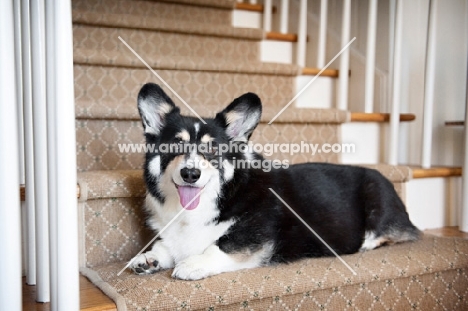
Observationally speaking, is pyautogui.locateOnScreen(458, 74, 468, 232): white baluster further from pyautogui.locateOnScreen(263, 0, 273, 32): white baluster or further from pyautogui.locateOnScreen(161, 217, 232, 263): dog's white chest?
pyautogui.locateOnScreen(263, 0, 273, 32): white baluster

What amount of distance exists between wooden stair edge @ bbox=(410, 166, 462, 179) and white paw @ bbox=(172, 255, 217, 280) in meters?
1.35

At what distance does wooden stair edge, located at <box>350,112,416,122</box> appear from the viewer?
8.32ft

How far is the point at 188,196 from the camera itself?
5.25 feet

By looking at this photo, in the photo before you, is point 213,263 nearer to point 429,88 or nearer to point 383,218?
point 383,218

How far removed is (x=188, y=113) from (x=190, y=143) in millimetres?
547

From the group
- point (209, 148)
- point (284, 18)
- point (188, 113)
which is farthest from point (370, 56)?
point (209, 148)

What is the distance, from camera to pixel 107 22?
2637 mm

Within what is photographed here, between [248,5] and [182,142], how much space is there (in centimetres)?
197

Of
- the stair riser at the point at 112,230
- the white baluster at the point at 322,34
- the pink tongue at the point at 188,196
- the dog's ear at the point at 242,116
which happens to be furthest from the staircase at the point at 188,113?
the dog's ear at the point at 242,116

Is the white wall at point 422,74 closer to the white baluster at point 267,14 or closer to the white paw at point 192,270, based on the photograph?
the white baluster at point 267,14

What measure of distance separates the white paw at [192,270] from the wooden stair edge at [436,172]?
1350 millimetres

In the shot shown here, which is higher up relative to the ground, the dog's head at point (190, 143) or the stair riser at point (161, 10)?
the stair riser at point (161, 10)

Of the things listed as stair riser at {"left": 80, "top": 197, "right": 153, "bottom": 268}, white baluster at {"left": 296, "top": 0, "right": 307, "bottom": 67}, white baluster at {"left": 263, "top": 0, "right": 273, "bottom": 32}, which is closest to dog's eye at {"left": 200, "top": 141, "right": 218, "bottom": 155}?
stair riser at {"left": 80, "top": 197, "right": 153, "bottom": 268}

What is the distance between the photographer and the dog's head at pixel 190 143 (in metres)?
1.61
